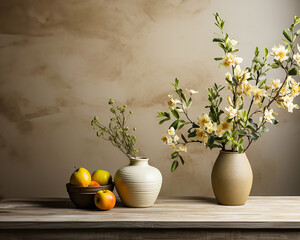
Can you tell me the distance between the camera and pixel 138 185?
5.89ft

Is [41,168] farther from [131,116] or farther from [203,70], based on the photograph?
[203,70]

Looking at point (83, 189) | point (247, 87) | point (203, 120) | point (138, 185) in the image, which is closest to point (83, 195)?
point (83, 189)

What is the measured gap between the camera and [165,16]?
2473mm

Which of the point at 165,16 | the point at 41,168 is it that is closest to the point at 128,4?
the point at 165,16

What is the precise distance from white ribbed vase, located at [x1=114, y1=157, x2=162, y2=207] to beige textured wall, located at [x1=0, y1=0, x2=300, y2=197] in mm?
649

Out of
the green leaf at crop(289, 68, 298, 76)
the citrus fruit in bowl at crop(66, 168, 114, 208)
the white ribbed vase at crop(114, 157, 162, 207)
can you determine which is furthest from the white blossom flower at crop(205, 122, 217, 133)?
the citrus fruit in bowl at crop(66, 168, 114, 208)

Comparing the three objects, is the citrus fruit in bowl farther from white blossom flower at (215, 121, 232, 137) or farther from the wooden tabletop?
white blossom flower at (215, 121, 232, 137)

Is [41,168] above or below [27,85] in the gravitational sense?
below

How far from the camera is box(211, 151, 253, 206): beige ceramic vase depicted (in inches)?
73.7

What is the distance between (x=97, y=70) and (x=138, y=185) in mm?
930

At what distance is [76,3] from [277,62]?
127 cm

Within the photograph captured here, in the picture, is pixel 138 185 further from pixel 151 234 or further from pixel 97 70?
pixel 97 70

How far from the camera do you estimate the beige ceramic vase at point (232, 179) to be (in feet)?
6.15

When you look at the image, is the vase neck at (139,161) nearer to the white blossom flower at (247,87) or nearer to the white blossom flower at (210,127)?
the white blossom flower at (210,127)
